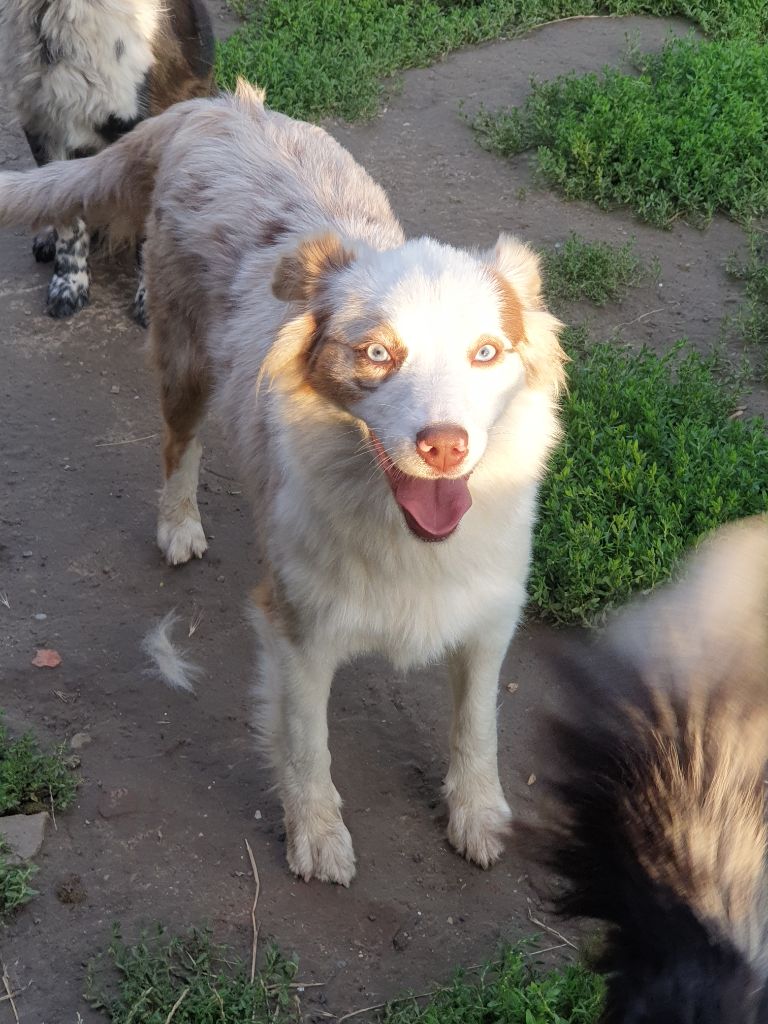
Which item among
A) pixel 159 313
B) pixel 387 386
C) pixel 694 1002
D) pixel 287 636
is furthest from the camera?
pixel 159 313

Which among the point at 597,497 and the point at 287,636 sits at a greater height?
the point at 287,636

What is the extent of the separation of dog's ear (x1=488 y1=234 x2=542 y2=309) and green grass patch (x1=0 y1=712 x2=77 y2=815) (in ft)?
5.93

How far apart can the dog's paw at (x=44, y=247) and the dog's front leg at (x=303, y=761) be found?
3.10m

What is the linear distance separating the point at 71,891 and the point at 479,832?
1.08 meters

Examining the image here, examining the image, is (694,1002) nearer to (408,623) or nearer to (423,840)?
(408,623)

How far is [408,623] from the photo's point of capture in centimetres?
274

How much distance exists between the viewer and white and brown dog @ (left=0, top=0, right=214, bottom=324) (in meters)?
4.79

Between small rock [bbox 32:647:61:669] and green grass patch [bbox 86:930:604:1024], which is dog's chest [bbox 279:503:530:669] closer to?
green grass patch [bbox 86:930:604:1024]

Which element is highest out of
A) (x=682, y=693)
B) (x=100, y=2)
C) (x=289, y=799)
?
(x=682, y=693)

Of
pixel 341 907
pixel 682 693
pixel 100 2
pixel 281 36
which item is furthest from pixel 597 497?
pixel 281 36

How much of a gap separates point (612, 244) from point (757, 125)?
3.57ft

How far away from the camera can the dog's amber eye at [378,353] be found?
8.04 ft

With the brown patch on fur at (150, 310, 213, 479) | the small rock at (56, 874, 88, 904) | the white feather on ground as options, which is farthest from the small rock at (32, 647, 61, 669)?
the small rock at (56, 874, 88, 904)

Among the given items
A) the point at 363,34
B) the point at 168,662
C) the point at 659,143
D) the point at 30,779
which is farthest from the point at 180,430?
the point at 363,34
